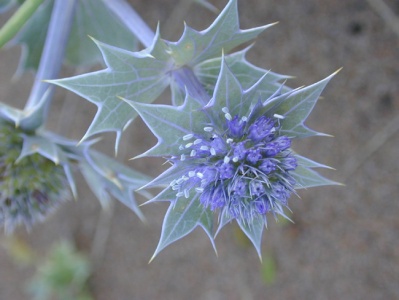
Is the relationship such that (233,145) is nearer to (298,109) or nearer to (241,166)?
(241,166)

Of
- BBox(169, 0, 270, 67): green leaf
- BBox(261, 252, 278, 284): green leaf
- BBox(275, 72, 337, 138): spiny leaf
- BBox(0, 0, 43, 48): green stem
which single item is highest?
BBox(0, 0, 43, 48): green stem

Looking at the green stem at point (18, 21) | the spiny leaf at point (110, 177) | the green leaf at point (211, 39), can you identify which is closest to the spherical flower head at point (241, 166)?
the green leaf at point (211, 39)

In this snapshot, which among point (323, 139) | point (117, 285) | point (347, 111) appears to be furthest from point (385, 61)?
point (117, 285)

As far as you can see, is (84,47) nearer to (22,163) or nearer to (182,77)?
(22,163)

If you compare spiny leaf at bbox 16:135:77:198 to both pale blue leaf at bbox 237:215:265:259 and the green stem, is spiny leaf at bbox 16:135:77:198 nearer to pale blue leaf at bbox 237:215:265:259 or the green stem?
the green stem

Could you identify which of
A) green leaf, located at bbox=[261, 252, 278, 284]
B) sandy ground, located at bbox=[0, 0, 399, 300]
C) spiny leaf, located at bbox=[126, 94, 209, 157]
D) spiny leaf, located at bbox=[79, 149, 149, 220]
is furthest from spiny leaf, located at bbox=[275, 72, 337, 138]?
green leaf, located at bbox=[261, 252, 278, 284]

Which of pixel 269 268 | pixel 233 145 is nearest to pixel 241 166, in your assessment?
pixel 233 145
